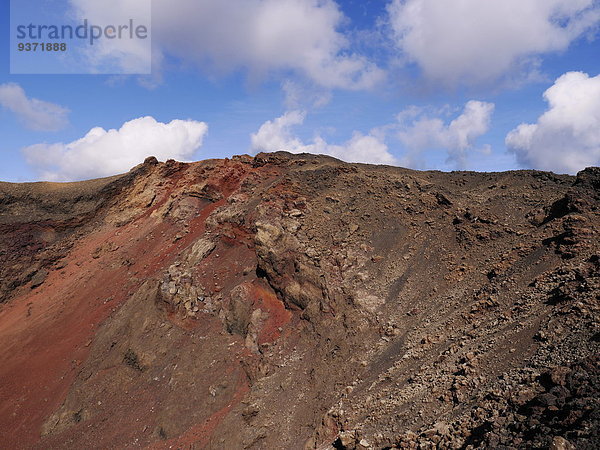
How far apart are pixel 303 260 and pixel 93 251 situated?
693 inches

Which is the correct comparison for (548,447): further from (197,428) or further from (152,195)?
(152,195)

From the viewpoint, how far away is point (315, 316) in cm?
1702

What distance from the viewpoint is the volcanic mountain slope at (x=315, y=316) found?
10289mm

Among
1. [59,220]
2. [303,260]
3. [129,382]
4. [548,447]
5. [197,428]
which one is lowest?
[197,428]

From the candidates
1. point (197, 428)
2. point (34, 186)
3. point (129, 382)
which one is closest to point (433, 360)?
point (197, 428)

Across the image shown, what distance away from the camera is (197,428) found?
14.7 metres

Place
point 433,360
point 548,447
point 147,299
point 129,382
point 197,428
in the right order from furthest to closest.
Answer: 1. point 147,299
2. point 129,382
3. point 197,428
4. point 433,360
5. point 548,447

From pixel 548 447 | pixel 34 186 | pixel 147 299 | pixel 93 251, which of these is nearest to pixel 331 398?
pixel 548 447

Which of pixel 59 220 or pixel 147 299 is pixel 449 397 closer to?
pixel 147 299

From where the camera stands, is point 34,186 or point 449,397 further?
point 34,186

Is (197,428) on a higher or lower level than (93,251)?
lower

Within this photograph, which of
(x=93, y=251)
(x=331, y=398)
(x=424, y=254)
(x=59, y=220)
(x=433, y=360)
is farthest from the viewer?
(x=59, y=220)

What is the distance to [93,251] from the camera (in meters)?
26.6

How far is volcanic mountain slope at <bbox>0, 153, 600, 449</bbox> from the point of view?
1029cm
